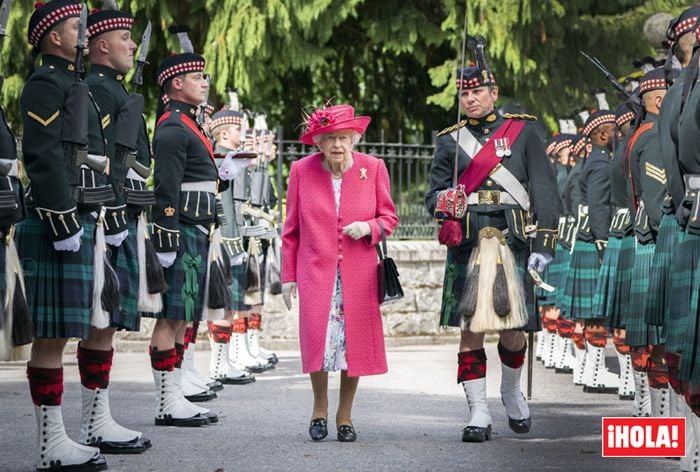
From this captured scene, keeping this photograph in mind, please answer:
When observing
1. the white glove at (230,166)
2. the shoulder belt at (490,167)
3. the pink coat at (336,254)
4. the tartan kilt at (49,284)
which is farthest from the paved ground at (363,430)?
the white glove at (230,166)

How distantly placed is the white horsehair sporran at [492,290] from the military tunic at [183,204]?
5.95ft

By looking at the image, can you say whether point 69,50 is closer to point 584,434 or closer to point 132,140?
point 132,140

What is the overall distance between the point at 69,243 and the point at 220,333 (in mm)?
5360

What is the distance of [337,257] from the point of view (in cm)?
846

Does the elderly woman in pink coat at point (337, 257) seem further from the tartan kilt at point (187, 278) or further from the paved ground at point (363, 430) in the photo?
the tartan kilt at point (187, 278)

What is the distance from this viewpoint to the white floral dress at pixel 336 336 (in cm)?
835

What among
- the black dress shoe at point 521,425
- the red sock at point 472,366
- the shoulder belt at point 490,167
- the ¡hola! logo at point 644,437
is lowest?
the black dress shoe at point 521,425

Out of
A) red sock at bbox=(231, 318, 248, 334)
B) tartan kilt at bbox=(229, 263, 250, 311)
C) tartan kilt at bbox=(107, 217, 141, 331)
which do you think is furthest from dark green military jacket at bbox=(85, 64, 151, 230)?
red sock at bbox=(231, 318, 248, 334)

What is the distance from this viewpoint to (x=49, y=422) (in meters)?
6.86

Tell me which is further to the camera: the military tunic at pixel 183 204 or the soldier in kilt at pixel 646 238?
the military tunic at pixel 183 204

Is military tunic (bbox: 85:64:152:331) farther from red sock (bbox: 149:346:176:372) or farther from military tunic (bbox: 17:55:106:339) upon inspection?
red sock (bbox: 149:346:176:372)

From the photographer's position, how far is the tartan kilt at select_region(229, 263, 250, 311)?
1245 cm

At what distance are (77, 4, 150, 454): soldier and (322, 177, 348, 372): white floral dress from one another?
1.21m

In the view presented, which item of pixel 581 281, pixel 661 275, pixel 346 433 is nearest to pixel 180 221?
pixel 346 433
